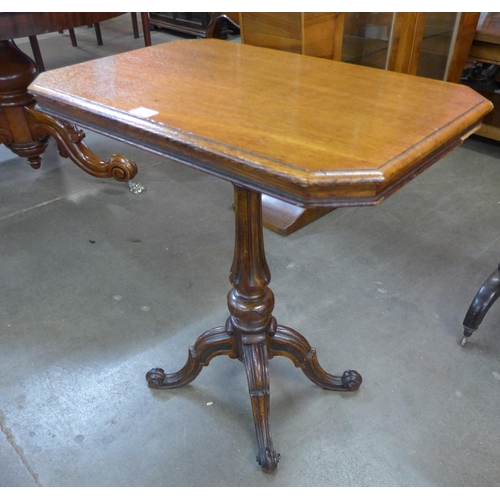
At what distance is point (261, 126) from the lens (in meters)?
0.76

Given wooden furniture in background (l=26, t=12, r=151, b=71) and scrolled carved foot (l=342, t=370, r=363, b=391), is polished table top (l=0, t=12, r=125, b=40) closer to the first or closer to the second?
wooden furniture in background (l=26, t=12, r=151, b=71)

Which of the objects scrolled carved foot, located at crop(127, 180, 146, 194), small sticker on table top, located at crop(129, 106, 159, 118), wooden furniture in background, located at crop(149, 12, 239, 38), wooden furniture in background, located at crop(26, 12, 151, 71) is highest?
small sticker on table top, located at crop(129, 106, 159, 118)

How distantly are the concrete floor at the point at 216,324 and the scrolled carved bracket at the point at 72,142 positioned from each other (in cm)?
16

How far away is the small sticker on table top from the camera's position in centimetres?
79

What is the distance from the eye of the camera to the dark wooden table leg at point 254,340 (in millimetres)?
1001

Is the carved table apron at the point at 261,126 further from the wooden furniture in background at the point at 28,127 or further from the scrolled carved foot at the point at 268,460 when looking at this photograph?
the wooden furniture in background at the point at 28,127

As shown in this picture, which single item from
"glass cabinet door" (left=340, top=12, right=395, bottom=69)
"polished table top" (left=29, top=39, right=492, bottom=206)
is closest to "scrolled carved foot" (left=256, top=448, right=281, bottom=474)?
"polished table top" (left=29, top=39, right=492, bottom=206)

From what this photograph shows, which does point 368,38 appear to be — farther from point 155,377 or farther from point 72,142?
point 155,377

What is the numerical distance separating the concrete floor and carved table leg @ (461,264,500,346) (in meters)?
0.09

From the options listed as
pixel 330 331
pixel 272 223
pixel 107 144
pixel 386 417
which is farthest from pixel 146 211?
pixel 386 417

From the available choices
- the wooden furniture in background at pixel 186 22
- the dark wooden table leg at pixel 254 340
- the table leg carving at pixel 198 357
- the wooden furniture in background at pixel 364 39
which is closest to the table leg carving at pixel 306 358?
the dark wooden table leg at pixel 254 340

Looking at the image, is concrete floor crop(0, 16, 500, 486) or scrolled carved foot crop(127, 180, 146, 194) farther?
scrolled carved foot crop(127, 180, 146, 194)

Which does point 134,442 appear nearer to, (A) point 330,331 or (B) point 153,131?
(A) point 330,331

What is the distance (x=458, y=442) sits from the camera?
117 cm
